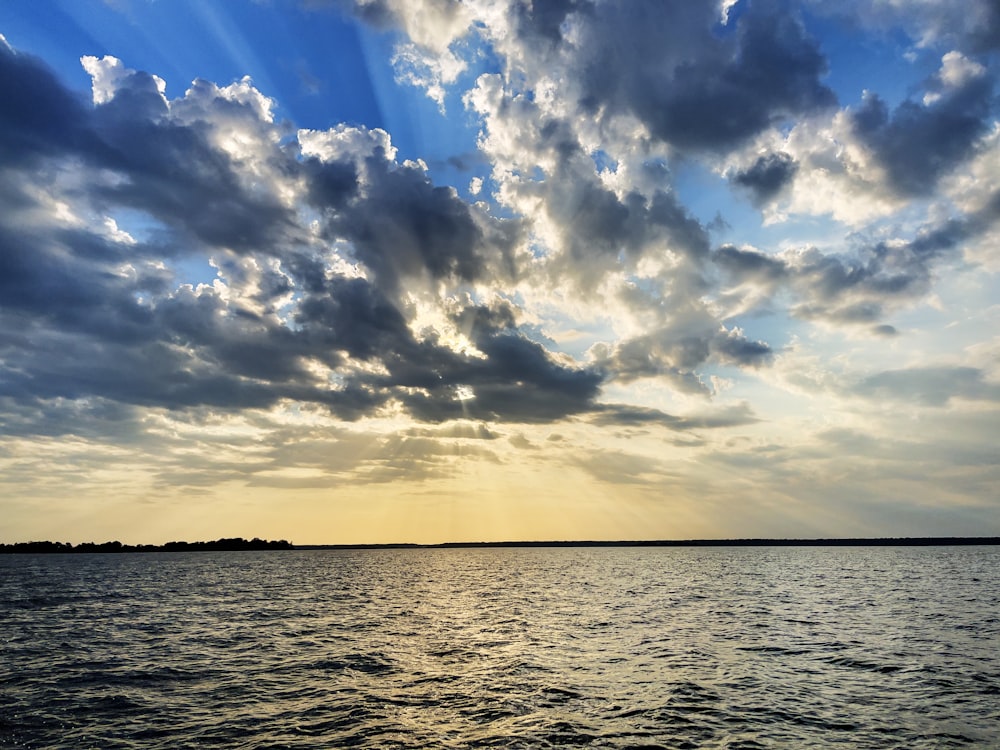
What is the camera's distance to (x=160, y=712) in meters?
24.6

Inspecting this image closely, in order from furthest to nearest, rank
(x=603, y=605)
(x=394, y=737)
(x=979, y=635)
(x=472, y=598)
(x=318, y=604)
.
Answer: (x=472, y=598) < (x=318, y=604) < (x=603, y=605) < (x=979, y=635) < (x=394, y=737)

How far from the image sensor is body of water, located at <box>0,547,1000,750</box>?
2170 cm

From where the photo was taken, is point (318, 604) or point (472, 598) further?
point (472, 598)

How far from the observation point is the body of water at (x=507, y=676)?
21703mm

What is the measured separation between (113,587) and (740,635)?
93434mm

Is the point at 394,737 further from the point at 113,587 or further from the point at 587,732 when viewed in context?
the point at 113,587

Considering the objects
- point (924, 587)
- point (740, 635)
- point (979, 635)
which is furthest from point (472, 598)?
point (924, 587)

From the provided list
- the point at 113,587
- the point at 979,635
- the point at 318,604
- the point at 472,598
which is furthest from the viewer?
the point at 113,587

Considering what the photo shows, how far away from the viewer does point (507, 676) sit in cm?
3061

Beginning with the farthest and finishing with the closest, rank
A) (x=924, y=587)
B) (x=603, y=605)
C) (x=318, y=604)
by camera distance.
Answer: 1. (x=924, y=587)
2. (x=318, y=604)
3. (x=603, y=605)

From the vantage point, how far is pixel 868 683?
93.2ft

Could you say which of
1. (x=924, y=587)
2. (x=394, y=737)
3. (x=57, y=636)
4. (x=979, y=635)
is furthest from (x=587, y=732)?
(x=924, y=587)

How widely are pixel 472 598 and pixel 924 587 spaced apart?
6309cm

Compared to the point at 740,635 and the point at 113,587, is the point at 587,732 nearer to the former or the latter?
the point at 740,635
